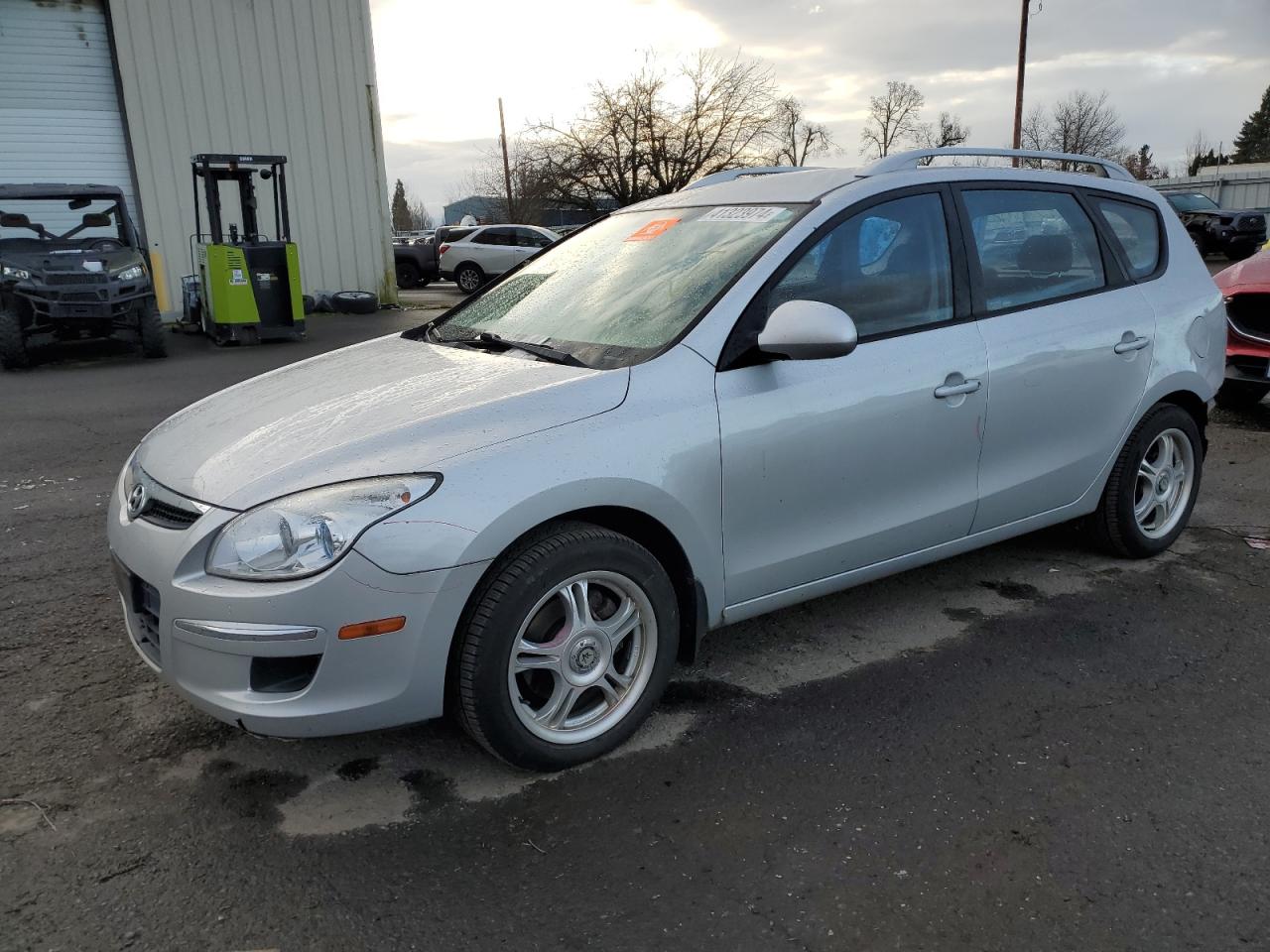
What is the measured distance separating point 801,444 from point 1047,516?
57.5 inches

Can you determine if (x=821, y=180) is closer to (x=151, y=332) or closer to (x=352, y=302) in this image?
(x=151, y=332)

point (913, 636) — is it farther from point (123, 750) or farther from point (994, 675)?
point (123, 750)

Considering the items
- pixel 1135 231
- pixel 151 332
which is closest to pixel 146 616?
pixel 1135 231

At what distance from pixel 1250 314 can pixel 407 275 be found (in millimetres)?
21549

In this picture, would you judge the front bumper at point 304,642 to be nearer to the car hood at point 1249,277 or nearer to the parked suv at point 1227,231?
the car hood at point 1249,277

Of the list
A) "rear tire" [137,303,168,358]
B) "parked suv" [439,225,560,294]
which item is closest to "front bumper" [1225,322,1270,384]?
"rear tire" [137,303,168,358]

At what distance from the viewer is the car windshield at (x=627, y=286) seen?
3.06 m

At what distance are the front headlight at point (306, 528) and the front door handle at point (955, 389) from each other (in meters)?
1.77

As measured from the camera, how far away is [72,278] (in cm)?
1095

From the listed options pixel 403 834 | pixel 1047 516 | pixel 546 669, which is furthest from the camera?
pixel 1047 516

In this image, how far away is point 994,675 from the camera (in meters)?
3.32

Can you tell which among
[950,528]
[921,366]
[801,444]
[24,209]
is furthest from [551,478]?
[24,209]

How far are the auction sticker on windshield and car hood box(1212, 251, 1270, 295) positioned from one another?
510 cm

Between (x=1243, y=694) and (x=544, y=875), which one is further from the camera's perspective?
(x=1243, y=694)
